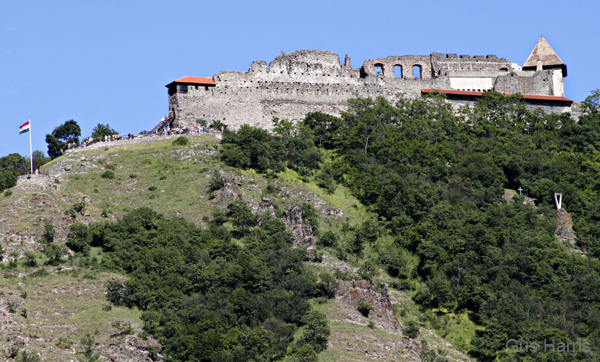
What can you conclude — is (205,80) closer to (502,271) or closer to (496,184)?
(496,184)

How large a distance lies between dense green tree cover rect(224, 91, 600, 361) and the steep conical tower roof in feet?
26.5

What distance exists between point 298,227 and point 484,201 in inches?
711

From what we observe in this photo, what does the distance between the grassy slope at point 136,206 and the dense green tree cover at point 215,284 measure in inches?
56.9

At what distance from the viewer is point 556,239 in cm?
7525

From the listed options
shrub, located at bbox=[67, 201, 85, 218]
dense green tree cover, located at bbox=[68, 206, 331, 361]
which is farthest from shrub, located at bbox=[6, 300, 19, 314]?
shrub, located at bbox=[67, 201, 85, 218]

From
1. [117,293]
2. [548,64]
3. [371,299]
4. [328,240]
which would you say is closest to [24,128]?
[117,293]

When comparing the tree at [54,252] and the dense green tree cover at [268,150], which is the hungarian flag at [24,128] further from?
the dense green tree cover at [268,150]

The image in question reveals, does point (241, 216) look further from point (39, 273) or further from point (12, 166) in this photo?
point (12, 166)

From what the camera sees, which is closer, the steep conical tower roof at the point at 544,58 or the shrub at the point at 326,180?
the shrub at the point at 326,180

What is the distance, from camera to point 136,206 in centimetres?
7362

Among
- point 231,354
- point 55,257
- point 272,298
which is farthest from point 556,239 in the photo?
point 55,257

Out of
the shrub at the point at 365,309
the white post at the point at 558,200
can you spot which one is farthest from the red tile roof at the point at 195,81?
the shrub at the point at 365,309

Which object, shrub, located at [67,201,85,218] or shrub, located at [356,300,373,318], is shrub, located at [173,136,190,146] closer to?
shrub, located at [67,201,85,218]

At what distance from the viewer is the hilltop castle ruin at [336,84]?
295ft
